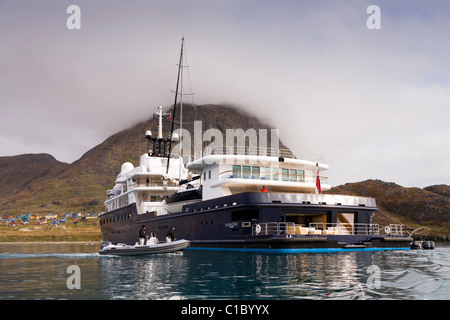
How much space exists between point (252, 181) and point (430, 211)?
81657 mm

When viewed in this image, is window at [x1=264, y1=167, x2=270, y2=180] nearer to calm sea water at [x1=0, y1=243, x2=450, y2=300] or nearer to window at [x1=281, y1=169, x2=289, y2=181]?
window at [x1=281, y1=169, x2=289, y2=181]

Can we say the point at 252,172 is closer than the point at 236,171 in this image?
No

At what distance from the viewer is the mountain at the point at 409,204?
91.4 m

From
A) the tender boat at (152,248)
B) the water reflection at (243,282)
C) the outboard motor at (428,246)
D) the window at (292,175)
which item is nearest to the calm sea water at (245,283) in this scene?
the water reflection at (243,282)

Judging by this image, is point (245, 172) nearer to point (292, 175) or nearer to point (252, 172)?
point (252, 172)

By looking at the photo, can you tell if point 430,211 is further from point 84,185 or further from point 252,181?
point 84,185

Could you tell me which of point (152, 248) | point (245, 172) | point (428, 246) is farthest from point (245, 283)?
point (428, 246)

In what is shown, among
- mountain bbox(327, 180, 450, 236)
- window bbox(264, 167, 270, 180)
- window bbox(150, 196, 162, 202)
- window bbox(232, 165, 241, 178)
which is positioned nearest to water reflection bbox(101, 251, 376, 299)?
window bbox(232, 165, 241, 178)

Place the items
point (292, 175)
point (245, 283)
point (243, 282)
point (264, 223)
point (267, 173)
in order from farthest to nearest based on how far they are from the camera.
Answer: point (292, 175), point (267, 173), point (264, 223), point (243, 282), point (245, 283)

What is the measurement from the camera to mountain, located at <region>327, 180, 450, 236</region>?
91375 millimetres

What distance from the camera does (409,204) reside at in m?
99.8

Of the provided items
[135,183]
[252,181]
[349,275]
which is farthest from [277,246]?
[135,183]

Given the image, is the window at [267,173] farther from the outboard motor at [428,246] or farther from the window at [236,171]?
the outboard motor at [428,246]

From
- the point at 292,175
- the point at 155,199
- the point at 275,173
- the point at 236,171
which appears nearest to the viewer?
the point at 236,171
